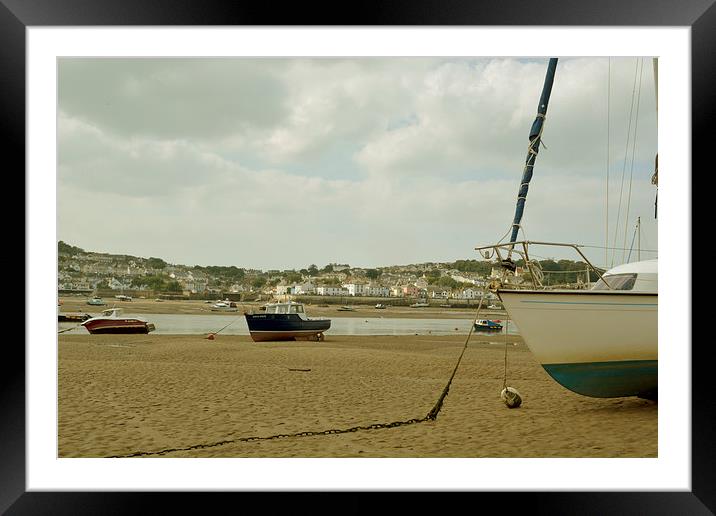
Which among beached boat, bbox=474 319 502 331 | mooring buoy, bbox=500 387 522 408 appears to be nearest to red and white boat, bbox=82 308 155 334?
beached boat, bbox=474 319 502 331

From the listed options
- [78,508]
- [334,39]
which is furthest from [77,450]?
[334,39]

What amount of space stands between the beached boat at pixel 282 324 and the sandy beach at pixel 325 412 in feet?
14.2

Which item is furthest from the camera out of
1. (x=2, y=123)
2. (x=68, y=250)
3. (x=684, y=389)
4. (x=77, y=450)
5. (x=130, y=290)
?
(x=130, y=290)

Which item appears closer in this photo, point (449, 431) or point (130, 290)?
point (449, 431)

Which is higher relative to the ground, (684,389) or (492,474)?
(684,389)

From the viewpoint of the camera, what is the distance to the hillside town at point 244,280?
1537 inches

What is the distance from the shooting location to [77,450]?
4090 mm

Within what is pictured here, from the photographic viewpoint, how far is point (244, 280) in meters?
48.8

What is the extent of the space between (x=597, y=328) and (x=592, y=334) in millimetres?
68

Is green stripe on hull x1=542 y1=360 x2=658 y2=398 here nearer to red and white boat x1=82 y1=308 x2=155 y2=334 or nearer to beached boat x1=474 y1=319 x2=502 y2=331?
red and white boat x1=82 y1=308 x2=155 y2=334

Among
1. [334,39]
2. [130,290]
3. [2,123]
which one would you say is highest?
[334,39]

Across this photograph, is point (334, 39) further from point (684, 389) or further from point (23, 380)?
point (684, 389)

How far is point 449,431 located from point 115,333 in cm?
1421

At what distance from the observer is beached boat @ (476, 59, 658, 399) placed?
466 cm
